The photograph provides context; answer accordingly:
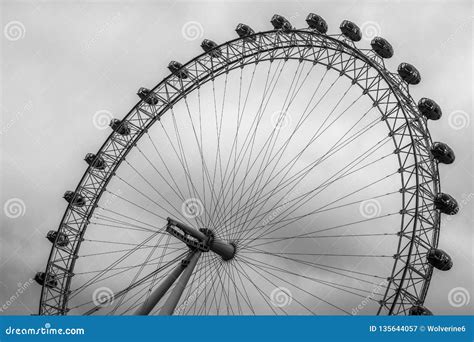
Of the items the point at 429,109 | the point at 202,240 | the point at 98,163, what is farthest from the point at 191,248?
the point at 429,109

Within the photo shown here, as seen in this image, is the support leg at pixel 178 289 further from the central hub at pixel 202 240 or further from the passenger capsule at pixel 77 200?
the passenger capsule at pixel 77 200

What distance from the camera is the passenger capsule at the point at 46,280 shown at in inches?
1120

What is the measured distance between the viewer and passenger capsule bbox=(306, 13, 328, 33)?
2520 centimetres

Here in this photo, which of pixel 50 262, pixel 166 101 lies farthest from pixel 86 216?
pixel 166 101

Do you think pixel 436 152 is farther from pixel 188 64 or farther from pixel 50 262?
pixel 50 262

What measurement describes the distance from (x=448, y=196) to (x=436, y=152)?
1981 mm

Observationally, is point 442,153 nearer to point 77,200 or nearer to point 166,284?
point 166,284

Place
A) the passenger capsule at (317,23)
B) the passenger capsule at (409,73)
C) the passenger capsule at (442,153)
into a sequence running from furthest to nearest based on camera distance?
the passenger capsule at (317,23) → the passenger capsule at (409,73) → the passenger capsule at (442,153)

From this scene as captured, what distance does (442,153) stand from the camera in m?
20.7

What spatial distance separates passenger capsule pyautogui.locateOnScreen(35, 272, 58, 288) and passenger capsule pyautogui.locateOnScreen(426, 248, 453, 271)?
20.8 meters

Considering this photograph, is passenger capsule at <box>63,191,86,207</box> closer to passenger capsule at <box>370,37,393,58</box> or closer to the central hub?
the central hub

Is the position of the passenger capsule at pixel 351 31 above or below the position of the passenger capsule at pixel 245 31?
below

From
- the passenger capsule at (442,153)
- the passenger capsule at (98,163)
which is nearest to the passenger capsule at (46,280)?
the passenger capsule at (98,163)

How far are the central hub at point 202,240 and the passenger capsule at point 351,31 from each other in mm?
11767
